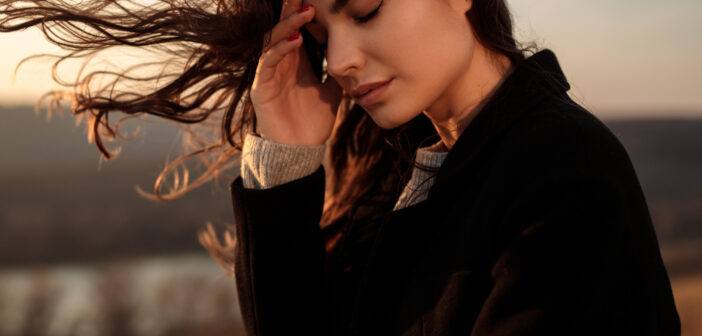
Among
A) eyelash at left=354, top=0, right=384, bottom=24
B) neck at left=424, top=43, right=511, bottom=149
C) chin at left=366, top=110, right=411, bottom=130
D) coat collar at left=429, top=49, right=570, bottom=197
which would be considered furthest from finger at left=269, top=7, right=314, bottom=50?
coat collar at left=429, top=49, right=570, bottom=197

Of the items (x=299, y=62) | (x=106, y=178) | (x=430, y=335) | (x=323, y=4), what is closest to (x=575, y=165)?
(x=430, y=335)

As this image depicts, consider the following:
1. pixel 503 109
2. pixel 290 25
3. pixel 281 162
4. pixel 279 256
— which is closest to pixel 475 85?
pixel 503 109

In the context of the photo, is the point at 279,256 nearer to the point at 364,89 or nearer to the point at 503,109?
the point at 364,89

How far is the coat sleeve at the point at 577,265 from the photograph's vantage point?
136 centimetres

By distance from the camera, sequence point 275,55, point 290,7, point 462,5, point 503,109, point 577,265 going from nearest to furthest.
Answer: point 577,265 → point 503,109 → point 462,5 → point 290,7 → point 275,55

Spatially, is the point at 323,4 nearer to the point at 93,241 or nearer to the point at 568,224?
the point at 568,224

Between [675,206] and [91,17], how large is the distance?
1315 cm

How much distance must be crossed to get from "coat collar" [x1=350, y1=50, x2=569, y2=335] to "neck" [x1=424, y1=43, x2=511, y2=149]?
0.06 m

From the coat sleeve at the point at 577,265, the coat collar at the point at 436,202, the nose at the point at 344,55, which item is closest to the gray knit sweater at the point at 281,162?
the coat collar at the point at 436,202

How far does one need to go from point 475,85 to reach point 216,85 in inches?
35.9

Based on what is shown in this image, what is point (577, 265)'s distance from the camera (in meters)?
1.37

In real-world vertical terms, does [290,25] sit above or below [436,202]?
above

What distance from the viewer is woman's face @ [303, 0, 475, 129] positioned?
1807 millimetres

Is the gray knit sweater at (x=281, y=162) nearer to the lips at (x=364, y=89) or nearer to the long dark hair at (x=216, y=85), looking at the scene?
the long dark hair at (x=216, y=85)
